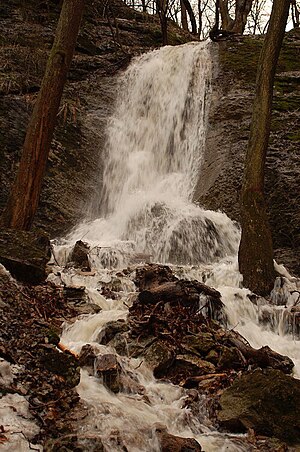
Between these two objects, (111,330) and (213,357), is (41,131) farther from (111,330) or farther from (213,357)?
(213,357)

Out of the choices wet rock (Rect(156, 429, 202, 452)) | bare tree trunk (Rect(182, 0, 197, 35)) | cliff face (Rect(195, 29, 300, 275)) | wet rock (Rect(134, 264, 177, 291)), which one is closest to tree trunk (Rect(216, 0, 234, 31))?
bare tree trunk (Rect(182, 0, 197, 35))

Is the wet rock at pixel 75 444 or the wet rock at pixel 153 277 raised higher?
the wet rock at pixel 153 277

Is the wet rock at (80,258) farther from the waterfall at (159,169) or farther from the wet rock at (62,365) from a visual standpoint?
the wet rock at (62,365)

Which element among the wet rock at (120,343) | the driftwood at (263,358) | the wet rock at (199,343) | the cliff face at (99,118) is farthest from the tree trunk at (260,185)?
the wet rock at (120,343)

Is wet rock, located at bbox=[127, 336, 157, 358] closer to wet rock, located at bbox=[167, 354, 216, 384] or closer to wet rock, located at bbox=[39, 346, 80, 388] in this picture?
wet rock, located at bbox=[167, 354, 216, 384]

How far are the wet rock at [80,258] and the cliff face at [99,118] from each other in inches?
104

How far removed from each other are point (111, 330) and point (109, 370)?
89cm

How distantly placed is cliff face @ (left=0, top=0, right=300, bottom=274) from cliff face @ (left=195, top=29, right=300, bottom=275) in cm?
2

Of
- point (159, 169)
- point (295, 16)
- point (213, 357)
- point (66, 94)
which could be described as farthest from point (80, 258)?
point (295, 16)

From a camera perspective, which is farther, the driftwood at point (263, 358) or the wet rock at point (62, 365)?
the driftwood at point (263, 358)

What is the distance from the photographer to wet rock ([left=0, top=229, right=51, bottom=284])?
535 cm

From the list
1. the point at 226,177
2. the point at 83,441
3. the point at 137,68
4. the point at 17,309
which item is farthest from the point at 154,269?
the point at 137,68

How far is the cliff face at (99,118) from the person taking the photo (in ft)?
32.2

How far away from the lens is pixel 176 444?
296 centimetres
